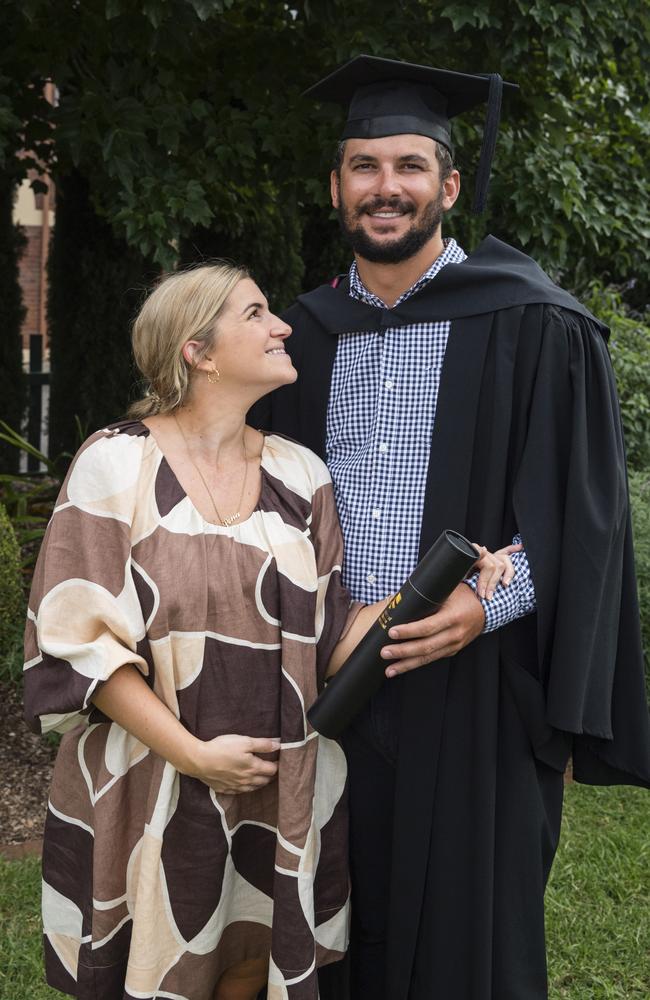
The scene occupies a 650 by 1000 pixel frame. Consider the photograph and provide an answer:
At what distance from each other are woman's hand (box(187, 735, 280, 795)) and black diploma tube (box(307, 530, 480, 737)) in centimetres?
13

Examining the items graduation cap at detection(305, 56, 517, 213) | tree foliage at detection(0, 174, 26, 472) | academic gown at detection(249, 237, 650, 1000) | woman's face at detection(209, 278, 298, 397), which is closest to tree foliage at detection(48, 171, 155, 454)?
tree foliage at detection(0, 174, 26, 472)

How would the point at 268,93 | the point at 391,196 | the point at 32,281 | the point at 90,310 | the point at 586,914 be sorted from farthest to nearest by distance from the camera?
the point at 32,281
the point at 90,310
the point at 268,93
the point at 586,914
the point at 391,196

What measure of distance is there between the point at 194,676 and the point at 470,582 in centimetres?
60

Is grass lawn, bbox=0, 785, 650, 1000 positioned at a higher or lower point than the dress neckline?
lower

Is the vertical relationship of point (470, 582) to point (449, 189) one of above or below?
below

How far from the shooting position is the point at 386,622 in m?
2.10

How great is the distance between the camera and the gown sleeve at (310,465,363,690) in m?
2.28

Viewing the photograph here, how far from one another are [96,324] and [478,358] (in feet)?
21.1

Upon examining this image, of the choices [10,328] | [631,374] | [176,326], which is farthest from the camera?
[10,328]

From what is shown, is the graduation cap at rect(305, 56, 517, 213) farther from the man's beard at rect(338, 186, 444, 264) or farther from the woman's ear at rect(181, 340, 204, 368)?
the woman's ear at rect(181, 340, 204, 368)

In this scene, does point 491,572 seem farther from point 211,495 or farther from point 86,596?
point 86,596

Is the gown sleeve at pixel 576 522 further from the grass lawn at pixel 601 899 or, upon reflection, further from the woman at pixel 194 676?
the grass lawn at pixel 601 899

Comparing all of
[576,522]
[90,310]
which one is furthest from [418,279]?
[90,310]

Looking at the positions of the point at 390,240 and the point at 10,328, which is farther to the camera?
the point at 10,328
